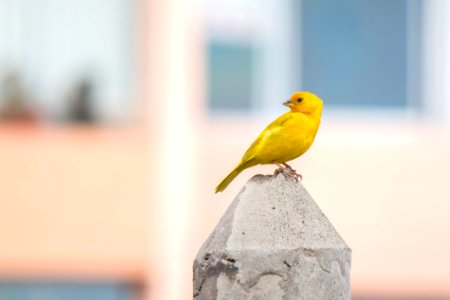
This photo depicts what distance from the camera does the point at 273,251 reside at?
685cm

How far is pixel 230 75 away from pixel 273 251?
623 inches

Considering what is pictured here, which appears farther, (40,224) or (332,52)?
(332,52)

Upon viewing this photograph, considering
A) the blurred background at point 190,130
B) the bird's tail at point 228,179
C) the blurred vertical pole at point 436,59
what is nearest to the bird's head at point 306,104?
the bird's tail at point 228,179

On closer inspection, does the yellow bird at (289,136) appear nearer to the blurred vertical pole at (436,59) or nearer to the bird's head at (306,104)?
the bird's head at (306,104)

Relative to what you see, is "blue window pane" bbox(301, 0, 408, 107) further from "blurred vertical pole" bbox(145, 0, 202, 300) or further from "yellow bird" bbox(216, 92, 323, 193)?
"yellow bird" bbox(216, 92, 323, 193)

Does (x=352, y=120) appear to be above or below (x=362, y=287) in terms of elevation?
above

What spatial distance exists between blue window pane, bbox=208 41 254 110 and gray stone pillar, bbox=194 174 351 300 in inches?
600

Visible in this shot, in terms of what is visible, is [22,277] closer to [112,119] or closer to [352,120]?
[112,119]

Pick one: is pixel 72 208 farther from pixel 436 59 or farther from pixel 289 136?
pixel 289 136

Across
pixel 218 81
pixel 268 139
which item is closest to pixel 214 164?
pixel 218 81

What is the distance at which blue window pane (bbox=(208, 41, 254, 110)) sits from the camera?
73.5 feet

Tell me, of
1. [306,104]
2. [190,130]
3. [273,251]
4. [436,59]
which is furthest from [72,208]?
[273,251]

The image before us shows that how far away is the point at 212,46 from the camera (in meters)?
22.4

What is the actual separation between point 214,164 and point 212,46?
75.0 inches
